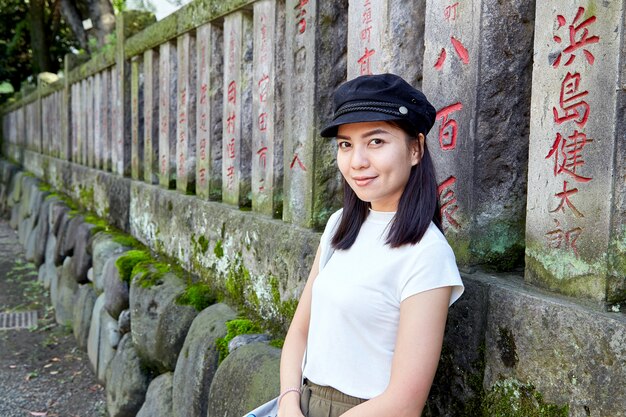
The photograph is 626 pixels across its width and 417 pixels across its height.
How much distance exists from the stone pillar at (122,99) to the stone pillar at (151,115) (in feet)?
2.12

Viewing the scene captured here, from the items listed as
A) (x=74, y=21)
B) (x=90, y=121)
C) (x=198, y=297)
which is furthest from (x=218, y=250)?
(x=74, y=21)

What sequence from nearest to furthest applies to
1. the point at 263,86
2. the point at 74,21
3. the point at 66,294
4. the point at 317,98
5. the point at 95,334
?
the point at 317,98, the point at 263,86, the point at 95,334, the point at 66,294, the point at 74,21

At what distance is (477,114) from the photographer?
1947mm

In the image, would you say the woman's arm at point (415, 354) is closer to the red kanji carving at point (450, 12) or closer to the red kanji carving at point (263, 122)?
the red kanji carving at point (450, 12)

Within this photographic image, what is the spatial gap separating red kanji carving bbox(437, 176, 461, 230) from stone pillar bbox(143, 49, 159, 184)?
349 centimetres

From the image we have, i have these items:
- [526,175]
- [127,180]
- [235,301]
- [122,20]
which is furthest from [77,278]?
[526,175]

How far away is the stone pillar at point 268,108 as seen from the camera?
128 inches

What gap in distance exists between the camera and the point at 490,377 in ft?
6.15

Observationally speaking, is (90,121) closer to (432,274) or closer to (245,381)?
(245,381)

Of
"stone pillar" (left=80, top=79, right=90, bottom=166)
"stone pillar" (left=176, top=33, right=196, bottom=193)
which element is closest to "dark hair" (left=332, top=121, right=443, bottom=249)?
"stone pillar" (left=176, top=33, right=196, bottom=193)

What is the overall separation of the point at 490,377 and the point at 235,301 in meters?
1.88

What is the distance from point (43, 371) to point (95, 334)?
1.91ft

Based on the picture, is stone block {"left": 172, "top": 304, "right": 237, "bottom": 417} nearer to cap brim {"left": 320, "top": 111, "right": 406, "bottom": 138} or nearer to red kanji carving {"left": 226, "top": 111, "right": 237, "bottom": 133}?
red kanji carving {"left": 226, "top": 111, "right": 237, "bottom": 133}

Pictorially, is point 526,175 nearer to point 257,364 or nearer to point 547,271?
point 547,271
